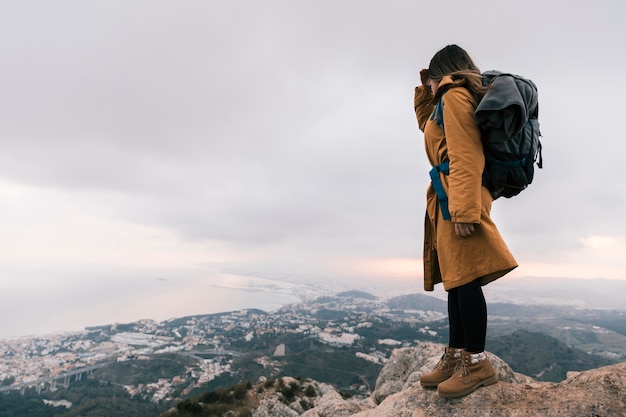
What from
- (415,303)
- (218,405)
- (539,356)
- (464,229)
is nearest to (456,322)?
(464,229)

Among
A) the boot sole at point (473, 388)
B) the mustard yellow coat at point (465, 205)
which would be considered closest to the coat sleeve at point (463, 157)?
the mustard yellow coat at point (465, 205)

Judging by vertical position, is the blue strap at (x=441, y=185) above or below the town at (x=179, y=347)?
above

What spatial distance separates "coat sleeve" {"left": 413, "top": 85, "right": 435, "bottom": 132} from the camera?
3.13 meters

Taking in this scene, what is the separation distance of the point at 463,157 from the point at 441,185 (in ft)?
0.96

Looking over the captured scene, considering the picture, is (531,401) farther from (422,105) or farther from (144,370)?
(144,370)

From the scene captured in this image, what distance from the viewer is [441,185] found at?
2504 millimetres

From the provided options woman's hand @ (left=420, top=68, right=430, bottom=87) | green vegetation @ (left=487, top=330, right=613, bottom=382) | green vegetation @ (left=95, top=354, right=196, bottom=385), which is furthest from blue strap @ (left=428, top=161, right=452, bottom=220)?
green vegetation @ (left=95, top=354, right=196, bottom=385)

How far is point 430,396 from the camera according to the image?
2844 mm

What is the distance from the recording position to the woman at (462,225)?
2273 mm

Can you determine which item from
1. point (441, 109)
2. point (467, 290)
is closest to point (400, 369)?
point (467, 290)

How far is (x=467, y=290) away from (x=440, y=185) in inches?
31.4

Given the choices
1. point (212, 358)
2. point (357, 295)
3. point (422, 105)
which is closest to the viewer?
point (422, 105)

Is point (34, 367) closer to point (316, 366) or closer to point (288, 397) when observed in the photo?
point (316, 366)

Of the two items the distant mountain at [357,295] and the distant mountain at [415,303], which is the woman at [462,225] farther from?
the distant mountain at [357,295]
